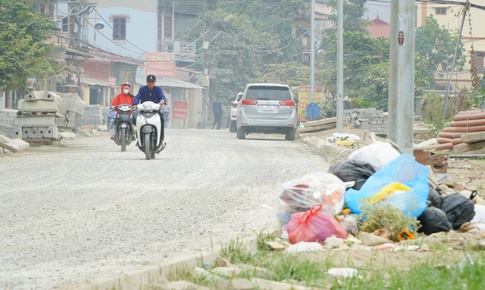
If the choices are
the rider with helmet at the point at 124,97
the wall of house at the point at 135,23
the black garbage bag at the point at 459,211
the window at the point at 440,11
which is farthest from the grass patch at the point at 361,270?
the window at the point at 440,11

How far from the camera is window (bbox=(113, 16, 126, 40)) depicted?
7912 cm

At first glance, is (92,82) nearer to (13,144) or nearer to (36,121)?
(36,121)

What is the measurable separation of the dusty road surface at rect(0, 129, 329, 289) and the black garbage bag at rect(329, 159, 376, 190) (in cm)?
87

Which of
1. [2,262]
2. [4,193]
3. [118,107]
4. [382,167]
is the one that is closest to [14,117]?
[118,107]

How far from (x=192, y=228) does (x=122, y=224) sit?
706 mm

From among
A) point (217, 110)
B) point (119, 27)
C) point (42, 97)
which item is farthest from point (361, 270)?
point (119, 27)

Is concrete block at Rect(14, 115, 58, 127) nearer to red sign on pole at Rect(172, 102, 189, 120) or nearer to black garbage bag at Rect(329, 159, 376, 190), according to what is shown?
black garbage bag at Rect(329, 159, 376, 190)

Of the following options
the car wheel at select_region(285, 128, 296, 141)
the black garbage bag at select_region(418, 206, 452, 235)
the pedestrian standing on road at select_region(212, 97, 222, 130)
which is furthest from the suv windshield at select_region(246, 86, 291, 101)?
the black garbage bag at select_region(418, 206, 452, 235)

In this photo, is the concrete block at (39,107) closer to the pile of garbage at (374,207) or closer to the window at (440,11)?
the pile of garbage at (374,207)

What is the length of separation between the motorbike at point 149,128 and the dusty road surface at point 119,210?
35cm

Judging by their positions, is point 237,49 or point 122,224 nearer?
point 122,224

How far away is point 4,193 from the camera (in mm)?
13102

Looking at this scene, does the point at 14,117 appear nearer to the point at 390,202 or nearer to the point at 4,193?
the point at 4,193

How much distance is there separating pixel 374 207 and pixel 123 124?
14.0 metres
